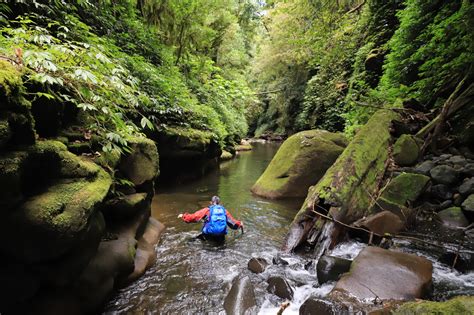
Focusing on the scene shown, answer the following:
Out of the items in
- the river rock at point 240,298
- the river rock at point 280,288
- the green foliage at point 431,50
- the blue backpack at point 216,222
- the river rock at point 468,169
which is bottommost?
the river rock at point 240,298

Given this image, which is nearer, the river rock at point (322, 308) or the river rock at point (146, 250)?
the river rock at point (322, 308)

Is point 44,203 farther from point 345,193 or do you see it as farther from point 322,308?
point 345,193

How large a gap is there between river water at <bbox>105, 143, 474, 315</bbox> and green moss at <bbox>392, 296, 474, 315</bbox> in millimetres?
1201

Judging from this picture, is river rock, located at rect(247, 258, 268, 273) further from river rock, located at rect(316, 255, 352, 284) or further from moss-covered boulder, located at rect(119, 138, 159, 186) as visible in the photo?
moss-covered boulder, located at rect(119, 138, 159, 186)

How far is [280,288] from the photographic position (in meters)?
3.81

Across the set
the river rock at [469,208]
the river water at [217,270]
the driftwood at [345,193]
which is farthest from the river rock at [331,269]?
the river rock at [469,208]

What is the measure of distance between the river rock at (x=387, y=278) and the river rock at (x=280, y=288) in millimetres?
614

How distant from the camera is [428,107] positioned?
8.39m

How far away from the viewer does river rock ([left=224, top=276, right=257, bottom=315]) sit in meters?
3.46

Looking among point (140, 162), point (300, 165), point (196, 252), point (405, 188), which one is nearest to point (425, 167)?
point (405, 188)

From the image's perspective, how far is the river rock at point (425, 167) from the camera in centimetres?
618

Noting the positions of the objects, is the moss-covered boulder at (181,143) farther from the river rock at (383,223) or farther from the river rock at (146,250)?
the river rock at (383,223)

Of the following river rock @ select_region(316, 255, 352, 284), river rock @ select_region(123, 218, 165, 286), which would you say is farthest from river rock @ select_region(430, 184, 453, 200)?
river rock @ select_region(123, 218, 165, 286)

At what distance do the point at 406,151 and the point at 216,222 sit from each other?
509 cm
